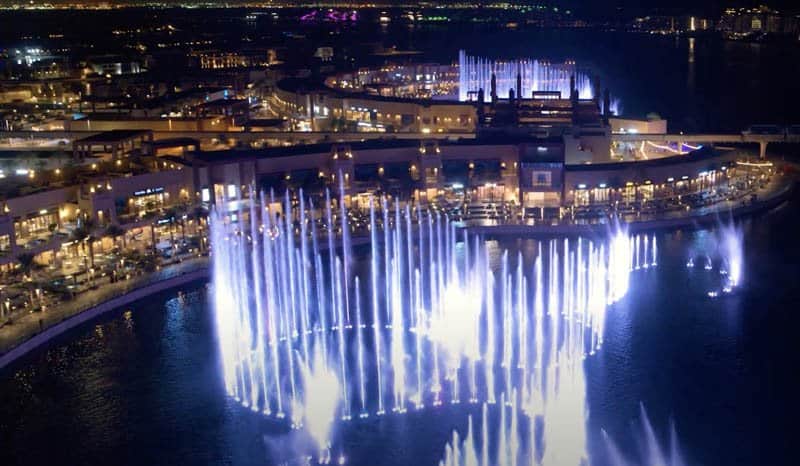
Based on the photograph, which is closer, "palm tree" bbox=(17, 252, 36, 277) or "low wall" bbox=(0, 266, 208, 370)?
"low wall" bbox=(0, 266, 208, 370)

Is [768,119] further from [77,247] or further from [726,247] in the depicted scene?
[77,247]

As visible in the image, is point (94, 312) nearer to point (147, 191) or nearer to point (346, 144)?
point (147, 191)

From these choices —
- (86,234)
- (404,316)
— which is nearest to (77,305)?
(86,234)

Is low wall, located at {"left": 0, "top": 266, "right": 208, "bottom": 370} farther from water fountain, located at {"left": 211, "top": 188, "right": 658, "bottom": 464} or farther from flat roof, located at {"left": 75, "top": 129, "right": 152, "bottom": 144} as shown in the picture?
flat roof, located at {"left": 75, "top": 129, "right": 152, "bottom": 144}

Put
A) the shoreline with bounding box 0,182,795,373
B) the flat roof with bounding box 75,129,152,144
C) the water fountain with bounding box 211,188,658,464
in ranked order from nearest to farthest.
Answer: the water fountain with bounding box 211,188,658,464 < the shoreline with bounding box 0,182,795,373 < the flat roof with bounding box 75,129,152,144

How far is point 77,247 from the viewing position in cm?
1667

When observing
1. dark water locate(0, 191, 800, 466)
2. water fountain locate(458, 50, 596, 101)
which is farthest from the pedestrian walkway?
water fountain locate(458, 50, 596, 101)

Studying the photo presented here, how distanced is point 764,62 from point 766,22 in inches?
924

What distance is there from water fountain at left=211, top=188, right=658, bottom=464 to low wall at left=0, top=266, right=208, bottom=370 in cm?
58

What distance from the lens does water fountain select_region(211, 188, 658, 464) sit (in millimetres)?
11562

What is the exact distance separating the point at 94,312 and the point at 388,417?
208 inches

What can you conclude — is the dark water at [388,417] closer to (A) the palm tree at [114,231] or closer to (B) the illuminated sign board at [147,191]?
(A) the palm tree at [114,231]

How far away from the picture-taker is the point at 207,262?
16406 millimetres

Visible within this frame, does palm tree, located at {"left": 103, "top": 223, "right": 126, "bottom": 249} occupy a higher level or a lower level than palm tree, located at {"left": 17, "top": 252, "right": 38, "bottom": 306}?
higher
